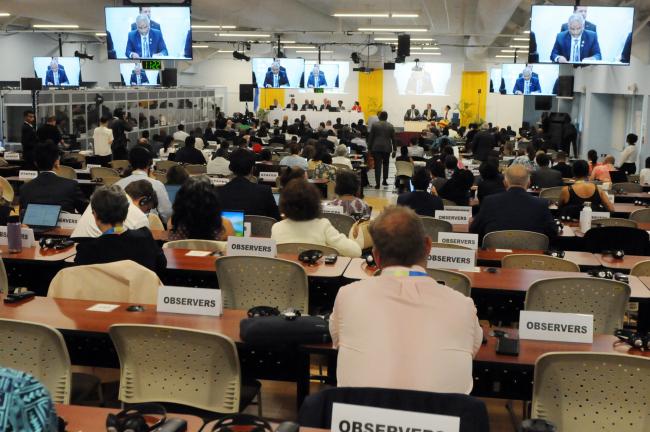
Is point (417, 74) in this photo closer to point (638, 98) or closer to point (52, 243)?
point (638, 98)

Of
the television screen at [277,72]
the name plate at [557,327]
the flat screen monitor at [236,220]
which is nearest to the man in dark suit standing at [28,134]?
the television screen at [277,72]

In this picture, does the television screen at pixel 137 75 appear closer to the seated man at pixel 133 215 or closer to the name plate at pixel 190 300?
the seated man at pixel 133 215

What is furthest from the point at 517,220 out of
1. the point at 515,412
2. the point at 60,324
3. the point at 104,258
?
the point at 60,324

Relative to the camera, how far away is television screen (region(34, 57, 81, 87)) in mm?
21844

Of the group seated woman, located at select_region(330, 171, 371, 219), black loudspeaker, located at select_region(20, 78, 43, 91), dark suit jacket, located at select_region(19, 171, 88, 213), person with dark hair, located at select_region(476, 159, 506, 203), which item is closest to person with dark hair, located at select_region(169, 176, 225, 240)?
seated woman, located at select_region(330, 171, 371, 219)

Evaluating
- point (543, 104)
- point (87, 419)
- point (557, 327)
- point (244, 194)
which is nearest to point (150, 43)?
point (244, 194)

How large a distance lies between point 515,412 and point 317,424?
8.04 feet

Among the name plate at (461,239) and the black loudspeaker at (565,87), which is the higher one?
the black loudspeaker at (565,87)

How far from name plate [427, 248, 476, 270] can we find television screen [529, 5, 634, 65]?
18.4 feet

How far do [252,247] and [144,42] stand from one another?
6.12m

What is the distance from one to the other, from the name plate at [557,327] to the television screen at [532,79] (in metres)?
15.4

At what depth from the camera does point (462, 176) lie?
30.3 ft

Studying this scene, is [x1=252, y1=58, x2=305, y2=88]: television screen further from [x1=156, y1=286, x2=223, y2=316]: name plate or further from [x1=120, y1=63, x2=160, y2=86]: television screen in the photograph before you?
[x1=156, y1=286, x2=223, y2=316]: name plate

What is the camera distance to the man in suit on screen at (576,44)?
9.66 metres
